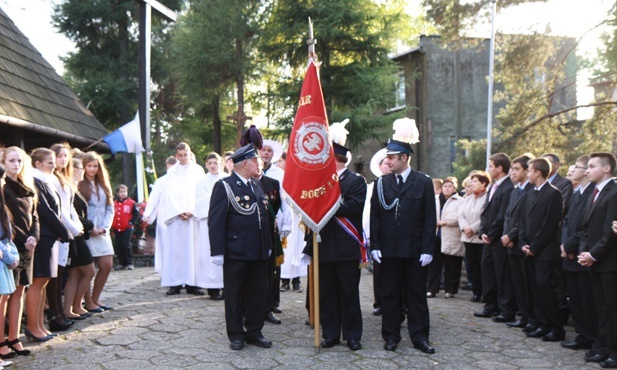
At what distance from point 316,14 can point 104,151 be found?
8681 millimetres

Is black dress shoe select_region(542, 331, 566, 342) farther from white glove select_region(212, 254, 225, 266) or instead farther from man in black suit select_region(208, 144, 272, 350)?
white glove select_region(212, 254, 225, 266)

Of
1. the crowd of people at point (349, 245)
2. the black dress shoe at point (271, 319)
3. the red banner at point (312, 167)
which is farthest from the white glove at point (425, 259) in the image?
the black dress shoe at point (271, 319)

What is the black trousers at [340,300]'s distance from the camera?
650 cm

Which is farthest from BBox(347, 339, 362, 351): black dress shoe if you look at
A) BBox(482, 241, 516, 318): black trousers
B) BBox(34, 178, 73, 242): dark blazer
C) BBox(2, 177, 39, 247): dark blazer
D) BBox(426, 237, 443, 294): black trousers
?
BBox(426, 237, 443, 294): black trousers

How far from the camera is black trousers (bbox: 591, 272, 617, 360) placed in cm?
596

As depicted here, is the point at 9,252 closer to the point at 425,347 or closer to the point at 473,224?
the point at 425,347

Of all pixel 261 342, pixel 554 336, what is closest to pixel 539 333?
pixel 554 336

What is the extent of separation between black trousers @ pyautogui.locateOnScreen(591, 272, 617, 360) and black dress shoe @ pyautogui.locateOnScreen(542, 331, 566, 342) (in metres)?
0.90

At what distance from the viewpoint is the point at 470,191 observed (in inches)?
389

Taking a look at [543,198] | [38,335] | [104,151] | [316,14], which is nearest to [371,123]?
[316,14]

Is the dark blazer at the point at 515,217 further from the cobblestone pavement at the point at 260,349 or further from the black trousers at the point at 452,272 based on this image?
the black trousers at the point at 452,272

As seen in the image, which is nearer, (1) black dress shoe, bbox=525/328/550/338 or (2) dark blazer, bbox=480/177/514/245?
(1) black dress shoe, bbox=525/328/550/338

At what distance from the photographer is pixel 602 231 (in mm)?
6191

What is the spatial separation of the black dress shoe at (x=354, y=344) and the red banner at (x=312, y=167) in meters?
1.15
